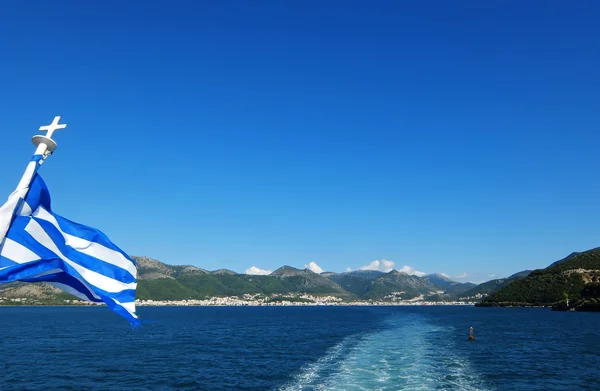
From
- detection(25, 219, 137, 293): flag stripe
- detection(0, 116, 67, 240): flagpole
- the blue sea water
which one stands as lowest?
the blue sea water

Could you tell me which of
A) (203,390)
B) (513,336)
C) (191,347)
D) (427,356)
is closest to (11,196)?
(203,390)

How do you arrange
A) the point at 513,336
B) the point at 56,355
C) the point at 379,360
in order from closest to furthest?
the point at 379,360 < the point at 56,355 < the point at 513,336

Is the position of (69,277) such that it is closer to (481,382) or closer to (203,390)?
(203,390)

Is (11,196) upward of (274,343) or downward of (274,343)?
upward

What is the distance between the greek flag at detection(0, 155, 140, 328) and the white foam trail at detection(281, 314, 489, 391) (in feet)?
113

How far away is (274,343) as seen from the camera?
87875mm

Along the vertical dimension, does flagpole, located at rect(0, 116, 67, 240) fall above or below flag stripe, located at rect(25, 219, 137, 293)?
above

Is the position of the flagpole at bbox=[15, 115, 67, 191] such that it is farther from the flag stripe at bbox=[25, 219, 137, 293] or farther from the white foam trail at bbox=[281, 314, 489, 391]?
the white foam trail at bbox=[281, 314, 489, 391]

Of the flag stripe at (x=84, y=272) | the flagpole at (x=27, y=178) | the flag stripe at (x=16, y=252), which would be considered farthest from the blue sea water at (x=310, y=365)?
the flagpole at (x=27, y=178)

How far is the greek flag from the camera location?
35.5 ft

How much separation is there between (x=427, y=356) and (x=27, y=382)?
48.6 m

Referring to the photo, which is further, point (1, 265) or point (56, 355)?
point (56, 355)

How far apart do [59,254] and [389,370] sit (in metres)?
45.4

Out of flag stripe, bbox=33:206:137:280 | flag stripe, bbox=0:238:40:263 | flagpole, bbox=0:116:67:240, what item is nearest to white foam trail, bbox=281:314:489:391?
flag stripe, bbox=33:206:137:280
